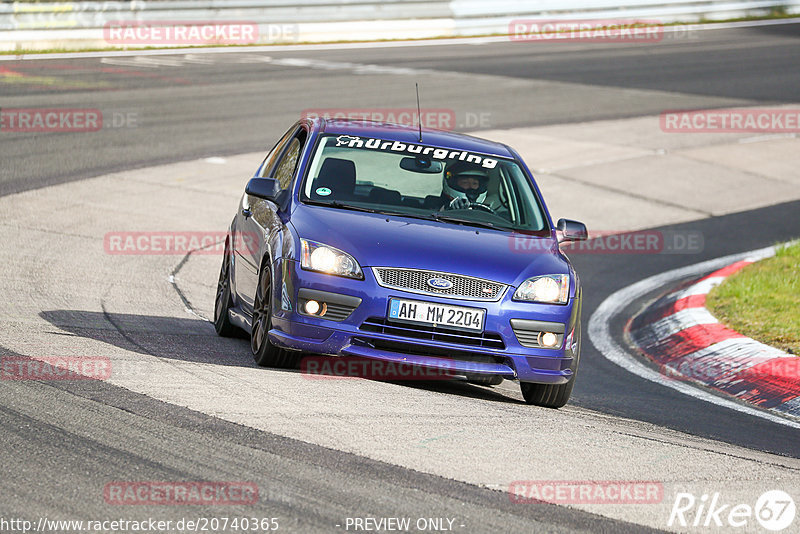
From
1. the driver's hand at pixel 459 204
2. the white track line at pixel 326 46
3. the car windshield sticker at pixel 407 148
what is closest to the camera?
the driver's hand at pixel 459 204

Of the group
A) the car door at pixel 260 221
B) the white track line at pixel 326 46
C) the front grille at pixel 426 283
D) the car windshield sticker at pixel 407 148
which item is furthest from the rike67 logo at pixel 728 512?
the white track line at pixel 326 46

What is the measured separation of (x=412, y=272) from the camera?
24.0 ft

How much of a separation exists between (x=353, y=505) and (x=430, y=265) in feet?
8.59

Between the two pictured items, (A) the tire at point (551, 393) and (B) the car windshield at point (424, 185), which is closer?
(A) the tire at point (551, 393)

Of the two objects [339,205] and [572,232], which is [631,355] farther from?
[339,205]

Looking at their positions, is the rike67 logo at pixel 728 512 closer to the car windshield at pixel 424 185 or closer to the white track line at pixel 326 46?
the car windshield at pixel 424 185

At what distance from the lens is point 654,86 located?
2659 centimetres

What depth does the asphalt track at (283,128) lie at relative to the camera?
5020 mm

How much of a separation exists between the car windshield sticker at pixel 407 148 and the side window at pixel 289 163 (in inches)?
12.6

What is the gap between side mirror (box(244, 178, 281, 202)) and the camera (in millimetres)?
8188

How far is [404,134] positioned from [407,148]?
0.80 ft

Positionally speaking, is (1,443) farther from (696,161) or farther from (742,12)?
(742,12)

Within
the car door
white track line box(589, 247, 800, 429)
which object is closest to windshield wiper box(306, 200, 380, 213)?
the car door

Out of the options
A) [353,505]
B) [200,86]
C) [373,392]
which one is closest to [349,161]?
[373,392]
